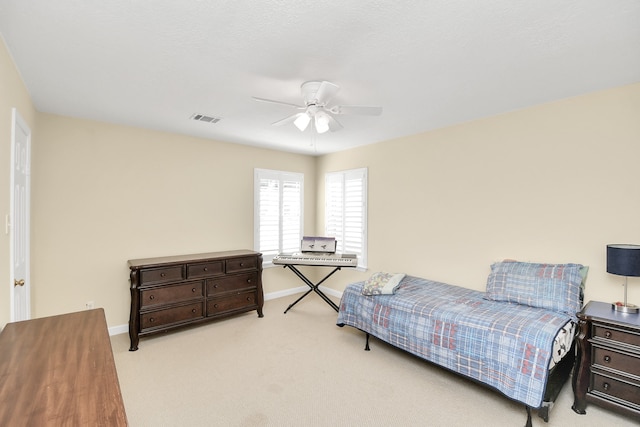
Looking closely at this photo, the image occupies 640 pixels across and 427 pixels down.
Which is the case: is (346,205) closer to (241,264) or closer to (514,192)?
(241,264)

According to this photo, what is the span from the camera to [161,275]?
3.40 metres

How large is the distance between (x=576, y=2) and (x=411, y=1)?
81 cm

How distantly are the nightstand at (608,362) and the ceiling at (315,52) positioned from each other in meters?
1.81

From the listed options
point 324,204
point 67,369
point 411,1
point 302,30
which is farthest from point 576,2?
point 324,204

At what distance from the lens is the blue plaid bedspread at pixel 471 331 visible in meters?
2.06

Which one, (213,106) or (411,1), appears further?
(213,106)

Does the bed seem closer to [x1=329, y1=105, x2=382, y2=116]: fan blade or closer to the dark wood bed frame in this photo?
the dark wood bed frame

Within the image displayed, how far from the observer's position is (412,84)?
243 cm

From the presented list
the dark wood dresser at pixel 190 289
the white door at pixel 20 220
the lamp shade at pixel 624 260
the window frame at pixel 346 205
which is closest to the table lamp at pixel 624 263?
the lamp shade at pixel 624 260

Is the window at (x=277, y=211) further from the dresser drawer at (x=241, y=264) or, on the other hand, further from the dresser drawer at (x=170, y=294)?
the dresser drawer at (x=170, y=294)

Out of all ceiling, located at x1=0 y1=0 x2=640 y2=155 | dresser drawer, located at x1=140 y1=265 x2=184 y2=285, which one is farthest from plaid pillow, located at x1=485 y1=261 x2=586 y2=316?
dresser drawer, located at x1=140 y1=265 x2=184 y2=285

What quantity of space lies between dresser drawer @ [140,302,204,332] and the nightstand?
3.65 m

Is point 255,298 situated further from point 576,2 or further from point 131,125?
point 576,2

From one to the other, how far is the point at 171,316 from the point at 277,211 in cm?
217
